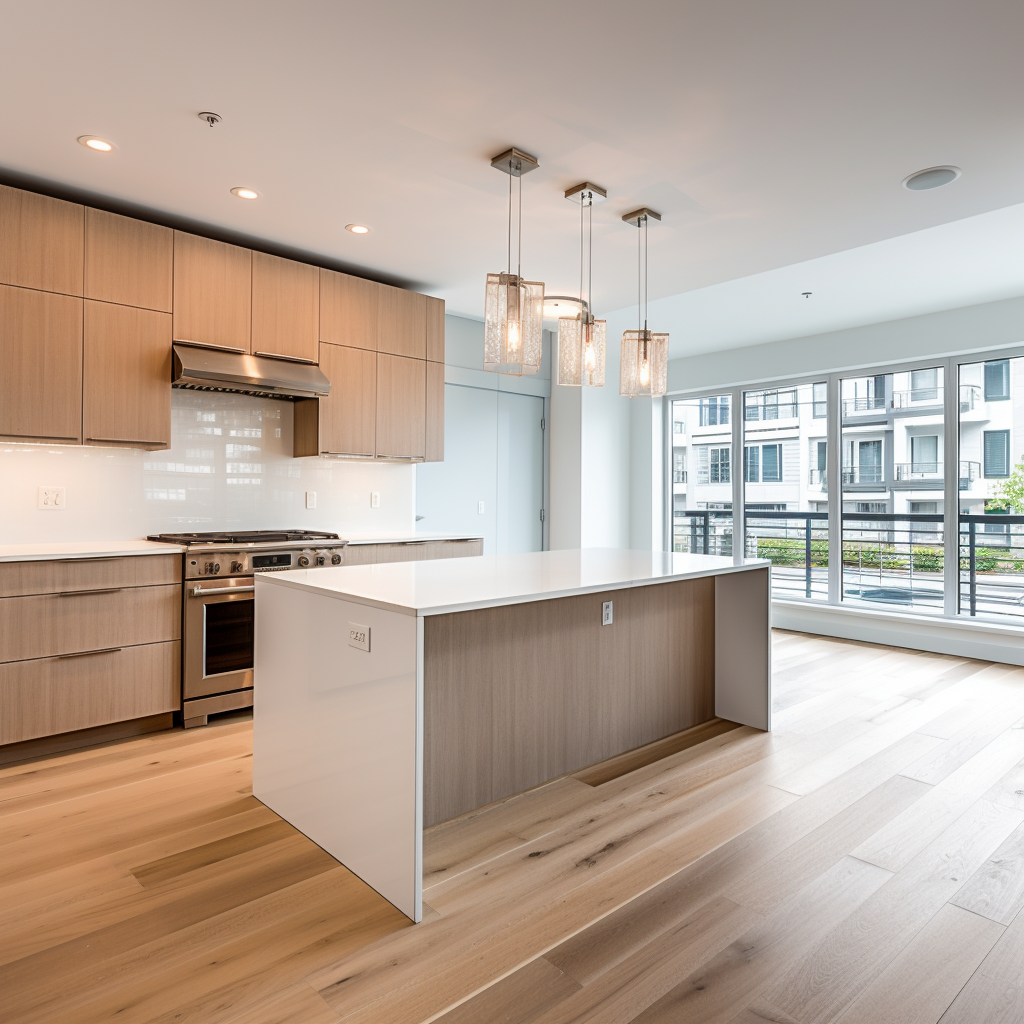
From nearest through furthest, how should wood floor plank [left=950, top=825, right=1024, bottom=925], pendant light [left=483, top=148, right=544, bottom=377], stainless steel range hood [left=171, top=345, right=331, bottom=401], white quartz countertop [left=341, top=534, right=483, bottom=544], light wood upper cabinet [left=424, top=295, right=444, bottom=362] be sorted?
wood floor plank [left=950, top=825, right=1024, bottom=925] < pendant light [left=483, top=148, right=544, bottom=377] < stainless steel range hood [left=171, top=345, right=331, bottom=401] < white quartz countertop [left=341, top=534, right=483, bottom=544] < light wood upper cabinet [left=424, top=295, right=444, bottom=362]

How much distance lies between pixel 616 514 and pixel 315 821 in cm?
491

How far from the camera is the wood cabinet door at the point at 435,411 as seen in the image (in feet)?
A: 14.9

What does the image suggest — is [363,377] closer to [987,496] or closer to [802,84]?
[802,84]

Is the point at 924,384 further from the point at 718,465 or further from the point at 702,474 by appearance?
the point at 702,474

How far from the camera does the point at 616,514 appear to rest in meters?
6.75

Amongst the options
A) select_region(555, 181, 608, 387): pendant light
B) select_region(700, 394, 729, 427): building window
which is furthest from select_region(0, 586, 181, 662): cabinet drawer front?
select_region(700, 394, 729, 427): building window

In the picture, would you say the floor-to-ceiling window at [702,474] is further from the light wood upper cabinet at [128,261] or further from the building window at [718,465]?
the light wood upper cabinet at [128,261]

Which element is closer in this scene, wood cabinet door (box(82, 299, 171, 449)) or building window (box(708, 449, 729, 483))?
wood cabinet door (box(82, 299, 171, 449))

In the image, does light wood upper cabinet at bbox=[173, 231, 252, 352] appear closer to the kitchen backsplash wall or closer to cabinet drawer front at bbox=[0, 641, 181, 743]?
the kitchen backsplash wall

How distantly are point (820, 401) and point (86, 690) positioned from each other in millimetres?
5669

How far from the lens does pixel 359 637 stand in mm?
1979

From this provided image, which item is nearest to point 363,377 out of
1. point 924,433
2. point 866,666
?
point 866,666

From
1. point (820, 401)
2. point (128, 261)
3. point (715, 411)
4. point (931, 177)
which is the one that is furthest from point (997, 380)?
point (128, 261)

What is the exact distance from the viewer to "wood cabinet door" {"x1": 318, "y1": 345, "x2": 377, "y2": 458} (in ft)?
13.3
